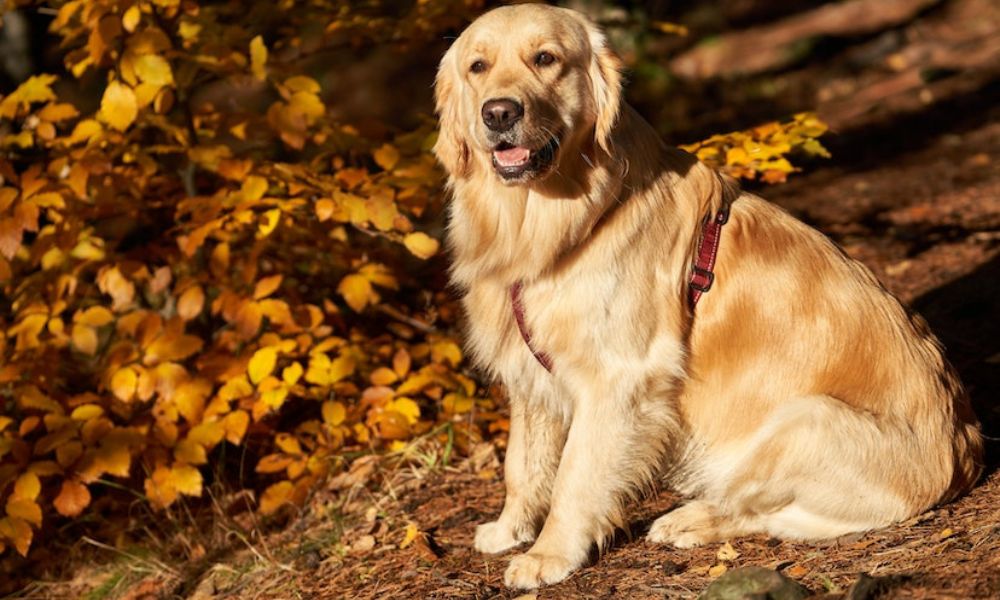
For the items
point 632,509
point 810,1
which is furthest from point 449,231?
point 810,1

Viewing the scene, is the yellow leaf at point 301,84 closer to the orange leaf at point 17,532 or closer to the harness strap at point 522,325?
the harness strap at point 522,325

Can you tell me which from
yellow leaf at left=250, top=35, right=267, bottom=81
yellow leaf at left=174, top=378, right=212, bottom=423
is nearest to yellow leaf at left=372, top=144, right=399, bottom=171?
yellow leaf at left=250, top=35, right=267, bottom=81

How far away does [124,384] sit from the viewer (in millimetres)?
4445

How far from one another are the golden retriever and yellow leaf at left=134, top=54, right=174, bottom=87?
1.14m

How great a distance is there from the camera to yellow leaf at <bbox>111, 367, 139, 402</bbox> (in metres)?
4.43

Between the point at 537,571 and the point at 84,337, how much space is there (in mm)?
2234

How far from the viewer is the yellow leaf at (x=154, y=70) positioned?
407 cm

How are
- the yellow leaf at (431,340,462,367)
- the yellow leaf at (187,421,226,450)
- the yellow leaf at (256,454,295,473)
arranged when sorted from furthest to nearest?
the yellow leaf at (431,340,462,367), the yellow leaf at (256,454,295,473), the yellow leaf at (187,421,226,450)

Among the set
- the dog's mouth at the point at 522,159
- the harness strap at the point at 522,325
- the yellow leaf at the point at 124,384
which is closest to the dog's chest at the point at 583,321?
the harness strap at the point at 522,325

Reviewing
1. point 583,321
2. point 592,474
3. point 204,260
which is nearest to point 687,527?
point 592,474

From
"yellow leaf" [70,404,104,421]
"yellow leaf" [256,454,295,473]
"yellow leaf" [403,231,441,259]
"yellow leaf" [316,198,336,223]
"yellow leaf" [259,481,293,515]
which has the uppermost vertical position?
"yellow leaf" [316,198,336,223]

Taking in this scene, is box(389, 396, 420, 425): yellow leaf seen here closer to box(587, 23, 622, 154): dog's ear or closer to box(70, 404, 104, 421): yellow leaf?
box(70, 404, 104, 421): yellow leaf

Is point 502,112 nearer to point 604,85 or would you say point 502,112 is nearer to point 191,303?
point 604,85

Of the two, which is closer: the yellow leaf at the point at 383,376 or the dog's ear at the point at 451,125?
the dog's ear at the point at 451,125
